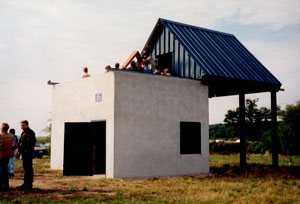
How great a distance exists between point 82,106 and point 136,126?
9.53 feet

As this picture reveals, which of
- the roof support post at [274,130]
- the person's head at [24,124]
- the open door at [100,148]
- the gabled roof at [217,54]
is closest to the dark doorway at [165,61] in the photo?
the gabled roof at [217,54]

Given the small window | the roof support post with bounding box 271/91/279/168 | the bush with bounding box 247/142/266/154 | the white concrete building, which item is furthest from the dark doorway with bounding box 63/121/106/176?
the bush with bounding box 247/142/266/154

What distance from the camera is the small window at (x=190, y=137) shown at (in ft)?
49.3

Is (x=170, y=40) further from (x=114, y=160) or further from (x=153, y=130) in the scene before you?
(x=114, y=160)

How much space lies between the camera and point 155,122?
14.1 m

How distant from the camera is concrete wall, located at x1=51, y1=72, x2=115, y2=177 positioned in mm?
13102

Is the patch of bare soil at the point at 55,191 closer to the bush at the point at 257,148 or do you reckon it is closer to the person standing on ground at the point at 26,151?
the person standing on ground at the point at 26,151

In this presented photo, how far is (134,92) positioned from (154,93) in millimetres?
966

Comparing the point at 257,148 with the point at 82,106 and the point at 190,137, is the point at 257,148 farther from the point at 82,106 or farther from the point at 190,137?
the point at 82,106

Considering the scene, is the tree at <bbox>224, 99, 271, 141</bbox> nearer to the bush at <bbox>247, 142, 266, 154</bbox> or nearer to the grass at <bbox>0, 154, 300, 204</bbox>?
the bush at <bbox>247, 142, 266, 154</bbox>

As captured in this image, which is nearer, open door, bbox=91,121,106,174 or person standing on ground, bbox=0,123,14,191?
person standing on ground, bbox=0,123,14,191

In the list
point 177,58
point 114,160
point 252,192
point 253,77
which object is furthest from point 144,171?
point 253,77

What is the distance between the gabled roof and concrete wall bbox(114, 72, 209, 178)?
1.19 meters

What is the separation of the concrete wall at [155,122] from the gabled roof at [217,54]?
1.19m
